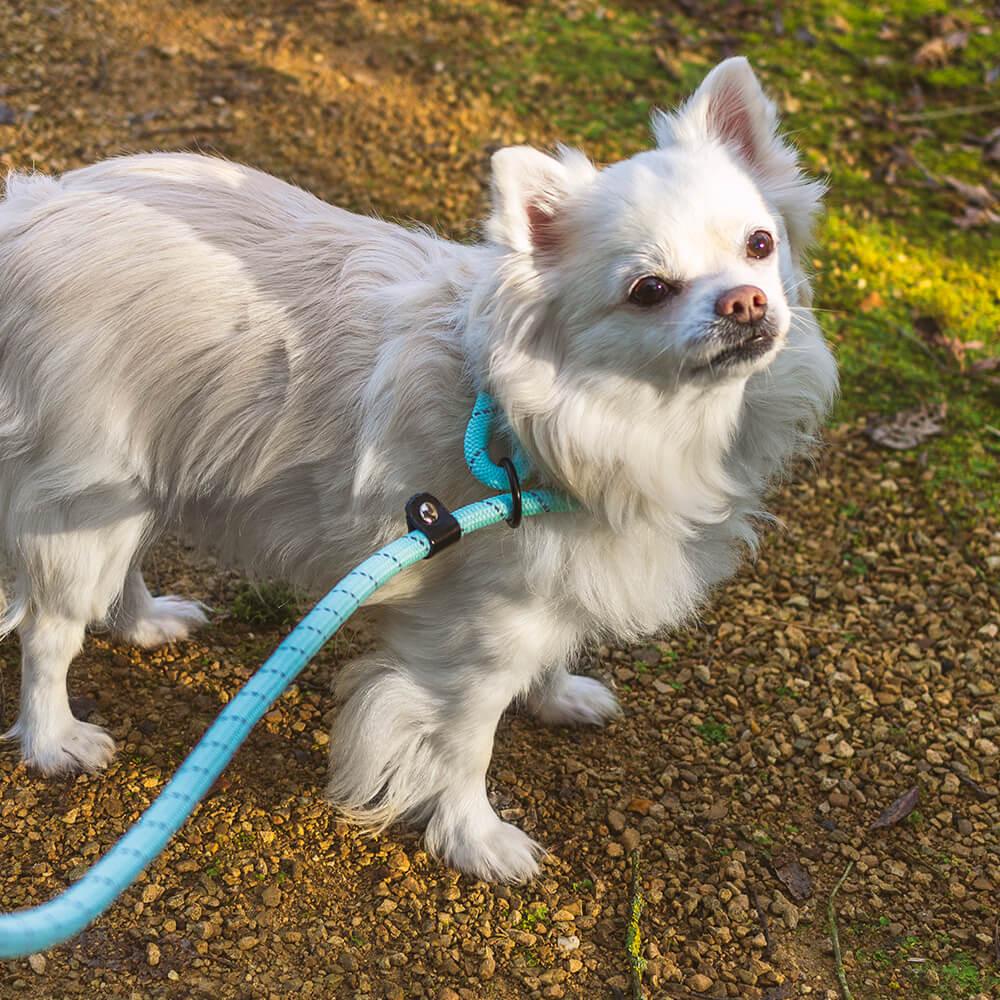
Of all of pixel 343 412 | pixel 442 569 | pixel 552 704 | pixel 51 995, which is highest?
pixel 343 412

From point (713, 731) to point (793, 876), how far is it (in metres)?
0.55

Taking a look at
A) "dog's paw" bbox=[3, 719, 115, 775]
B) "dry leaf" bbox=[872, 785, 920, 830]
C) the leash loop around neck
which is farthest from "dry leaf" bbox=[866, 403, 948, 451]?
"dog's paw" bbox=[3, 719, 115, 775]

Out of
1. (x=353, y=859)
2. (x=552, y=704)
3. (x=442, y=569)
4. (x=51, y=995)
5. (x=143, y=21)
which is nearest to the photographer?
(x=51, y=995)

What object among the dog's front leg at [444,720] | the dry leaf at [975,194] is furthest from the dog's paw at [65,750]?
the dry leaf at [975,194]

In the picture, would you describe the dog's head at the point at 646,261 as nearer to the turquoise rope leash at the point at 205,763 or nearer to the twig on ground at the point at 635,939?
the turquoise rope leash at the point at 205,763

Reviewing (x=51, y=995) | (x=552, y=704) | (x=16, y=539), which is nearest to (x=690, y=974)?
(x=552, y=704)

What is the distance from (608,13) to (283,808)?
16.9 feet

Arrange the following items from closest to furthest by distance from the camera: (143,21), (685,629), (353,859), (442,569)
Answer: (442,569) → (353,859) → (685,629) → (143,21)

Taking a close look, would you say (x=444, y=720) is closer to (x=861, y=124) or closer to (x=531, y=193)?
(x=531, y=193)

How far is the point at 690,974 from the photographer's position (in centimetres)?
285

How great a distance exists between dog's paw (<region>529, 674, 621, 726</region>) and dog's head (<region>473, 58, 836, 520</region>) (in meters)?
1.06

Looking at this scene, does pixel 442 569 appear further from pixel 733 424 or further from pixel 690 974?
pixel 690 974

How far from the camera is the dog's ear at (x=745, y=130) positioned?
2.68m

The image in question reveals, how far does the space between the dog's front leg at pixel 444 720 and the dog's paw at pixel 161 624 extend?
0.85m
